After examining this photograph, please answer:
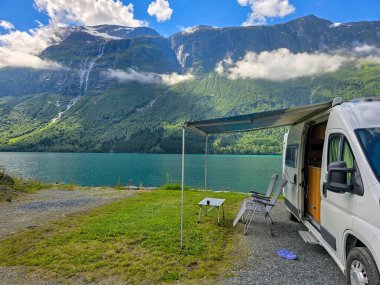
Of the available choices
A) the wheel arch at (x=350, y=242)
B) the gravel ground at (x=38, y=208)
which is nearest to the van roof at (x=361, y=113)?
the wheel arch at (x=350, y=242)

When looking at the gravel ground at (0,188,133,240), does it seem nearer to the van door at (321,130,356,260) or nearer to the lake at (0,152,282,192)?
the lake at (0,152,282,192)

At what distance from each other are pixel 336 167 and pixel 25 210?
999cm

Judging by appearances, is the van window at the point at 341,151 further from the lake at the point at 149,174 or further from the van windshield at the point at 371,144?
the lake at the point at 149,174

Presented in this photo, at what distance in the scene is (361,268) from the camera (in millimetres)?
3314

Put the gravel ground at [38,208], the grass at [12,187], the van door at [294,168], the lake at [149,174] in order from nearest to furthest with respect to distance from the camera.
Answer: the van door at [294,168]
the gravel ground at [38,208]
the grass at [12,187]
the lake at [149,174]

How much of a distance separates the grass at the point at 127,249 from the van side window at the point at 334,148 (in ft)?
8.41

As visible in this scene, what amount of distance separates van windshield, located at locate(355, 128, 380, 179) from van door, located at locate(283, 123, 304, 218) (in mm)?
3219

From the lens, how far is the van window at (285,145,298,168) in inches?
284

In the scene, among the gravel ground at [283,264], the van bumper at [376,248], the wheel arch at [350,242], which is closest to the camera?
the van bumper at [376,248]

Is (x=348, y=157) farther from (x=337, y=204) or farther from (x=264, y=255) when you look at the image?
(x=264, y=255)

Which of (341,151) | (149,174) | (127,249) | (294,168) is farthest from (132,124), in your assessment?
(341,151)

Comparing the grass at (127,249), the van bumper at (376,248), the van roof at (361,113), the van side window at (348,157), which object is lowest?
the grass at (127,249)

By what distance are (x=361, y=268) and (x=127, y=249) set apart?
4.25m

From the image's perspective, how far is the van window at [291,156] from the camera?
23.7 feet
